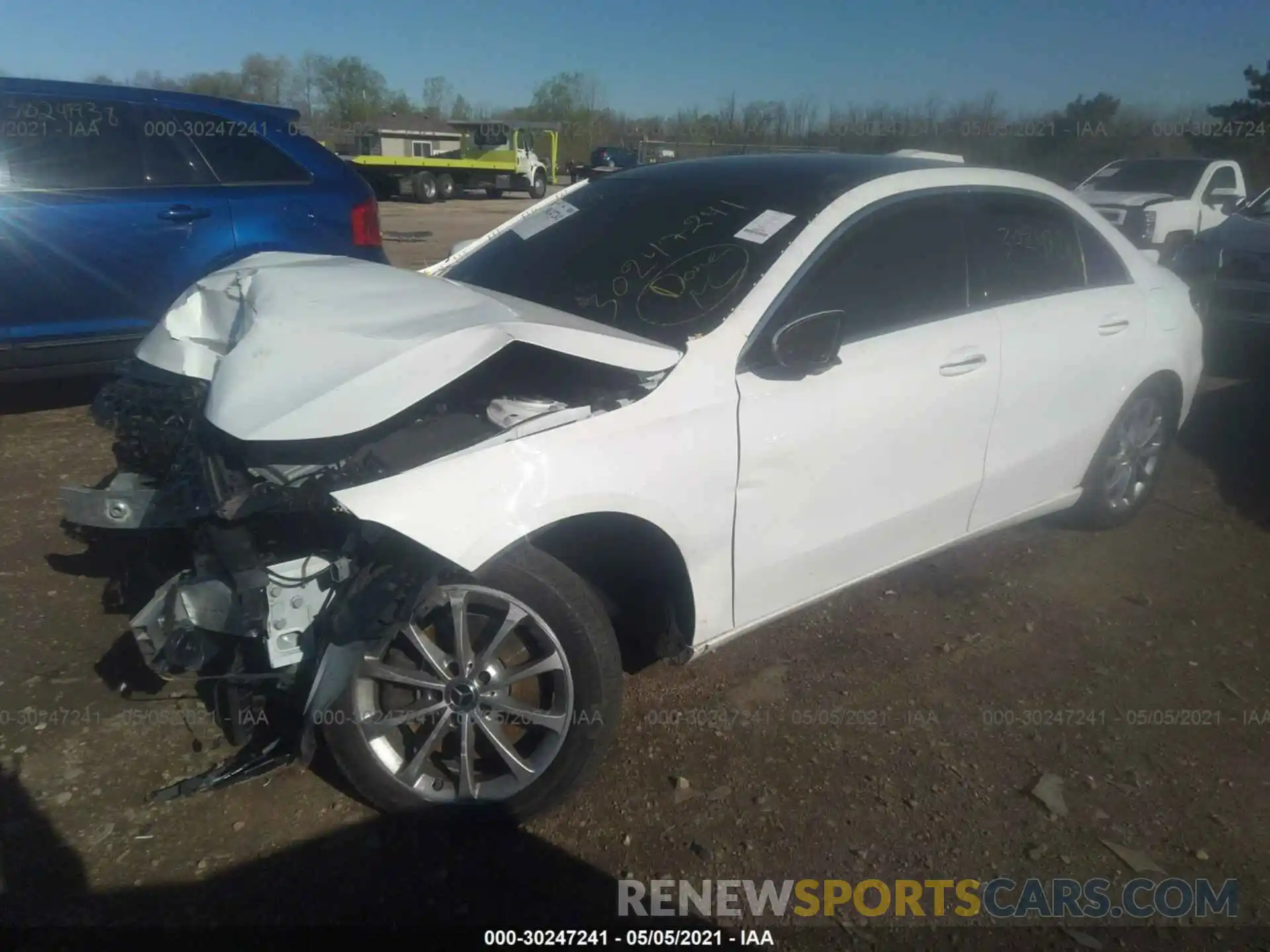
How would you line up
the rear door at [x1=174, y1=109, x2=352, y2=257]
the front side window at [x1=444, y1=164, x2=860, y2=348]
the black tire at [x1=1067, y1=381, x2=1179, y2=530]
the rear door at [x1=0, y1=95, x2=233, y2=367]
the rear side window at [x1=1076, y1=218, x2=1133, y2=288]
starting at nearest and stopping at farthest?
the front side window at [x1=444, y1=164, x2=860, y2=348], the rear side window at [x1=1076, y1=218, x2=1133, y2=288], the black tire at [x1=1067, y1=381, x2=1179, y2=530], the rear door at [x1=0, y1=95, x2=233, y2=367], the rear door at [x1=174, y1=109, x2=352, y2=257]

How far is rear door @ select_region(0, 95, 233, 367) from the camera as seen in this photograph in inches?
197

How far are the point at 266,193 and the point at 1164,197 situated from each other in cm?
1118

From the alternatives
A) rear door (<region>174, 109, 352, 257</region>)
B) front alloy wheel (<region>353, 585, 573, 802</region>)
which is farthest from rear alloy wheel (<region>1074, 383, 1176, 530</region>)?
rear door (<region>174, 109, 352, 257</region>)

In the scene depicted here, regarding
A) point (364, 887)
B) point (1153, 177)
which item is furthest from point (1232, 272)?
point (364, 887)

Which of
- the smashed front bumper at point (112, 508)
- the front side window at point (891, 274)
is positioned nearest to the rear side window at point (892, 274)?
the front side window at point (891, 274)

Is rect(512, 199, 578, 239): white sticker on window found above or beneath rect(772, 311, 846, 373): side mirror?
above

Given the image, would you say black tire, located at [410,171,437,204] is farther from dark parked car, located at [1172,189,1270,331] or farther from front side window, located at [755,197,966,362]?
front side window, located at [755,197,966,362]

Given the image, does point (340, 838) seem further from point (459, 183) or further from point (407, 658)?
point (459, 183)

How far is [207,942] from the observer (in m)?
2.15

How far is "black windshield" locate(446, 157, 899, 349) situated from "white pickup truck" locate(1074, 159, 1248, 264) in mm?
9507

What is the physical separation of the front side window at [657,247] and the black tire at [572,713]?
2.70 feet

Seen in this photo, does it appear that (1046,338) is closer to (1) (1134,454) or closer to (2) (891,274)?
(2) (891,274)

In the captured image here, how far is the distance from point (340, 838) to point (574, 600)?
0.92 metres

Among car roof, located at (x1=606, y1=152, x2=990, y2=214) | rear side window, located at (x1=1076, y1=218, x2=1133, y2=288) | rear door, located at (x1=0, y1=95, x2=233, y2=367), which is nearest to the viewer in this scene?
car roof, located at (x1=606, y1=152, x2=990, y2=214)
